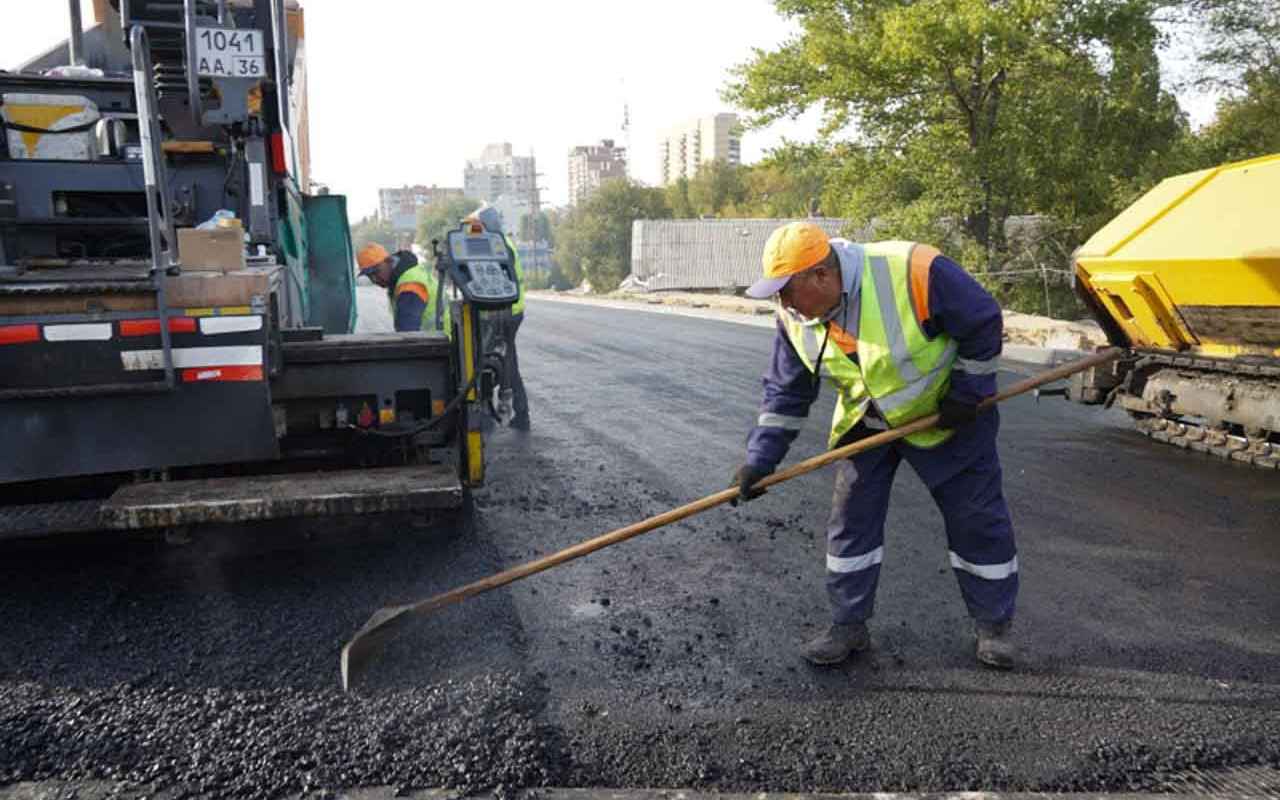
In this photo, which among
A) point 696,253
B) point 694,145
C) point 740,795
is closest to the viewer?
point 740,795

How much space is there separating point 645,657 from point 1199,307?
467cm

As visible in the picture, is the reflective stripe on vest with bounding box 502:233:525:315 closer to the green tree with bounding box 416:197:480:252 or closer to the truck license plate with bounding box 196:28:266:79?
the truck license plate with bounding box 196:28:266:79

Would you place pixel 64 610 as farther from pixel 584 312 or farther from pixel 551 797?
pixel 584 312

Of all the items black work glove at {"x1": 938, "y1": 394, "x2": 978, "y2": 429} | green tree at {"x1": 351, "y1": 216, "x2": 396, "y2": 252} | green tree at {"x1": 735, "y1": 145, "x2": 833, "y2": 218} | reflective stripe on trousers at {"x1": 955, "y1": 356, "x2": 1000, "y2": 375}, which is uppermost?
green tree at {"x1": 735, "y1": 145, "x2": 833, "y2": 218}

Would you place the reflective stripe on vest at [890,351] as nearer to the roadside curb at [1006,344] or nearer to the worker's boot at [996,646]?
the worker's boot at [996,646]

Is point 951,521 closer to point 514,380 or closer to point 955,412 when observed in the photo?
point 955,412

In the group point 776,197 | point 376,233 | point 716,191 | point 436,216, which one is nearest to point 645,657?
point 776,197

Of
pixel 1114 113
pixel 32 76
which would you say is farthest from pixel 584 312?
pixel 32 76

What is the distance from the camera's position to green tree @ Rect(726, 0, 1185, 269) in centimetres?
1603

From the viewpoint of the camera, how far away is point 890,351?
3184mm

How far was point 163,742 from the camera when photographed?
270 centimetres

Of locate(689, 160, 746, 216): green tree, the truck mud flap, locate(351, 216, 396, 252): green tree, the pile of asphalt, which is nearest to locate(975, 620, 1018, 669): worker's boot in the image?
the pile of asphalt

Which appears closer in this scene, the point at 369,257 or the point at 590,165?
the point at 369,257

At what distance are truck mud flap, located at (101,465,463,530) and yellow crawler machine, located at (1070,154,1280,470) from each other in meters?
4.63
